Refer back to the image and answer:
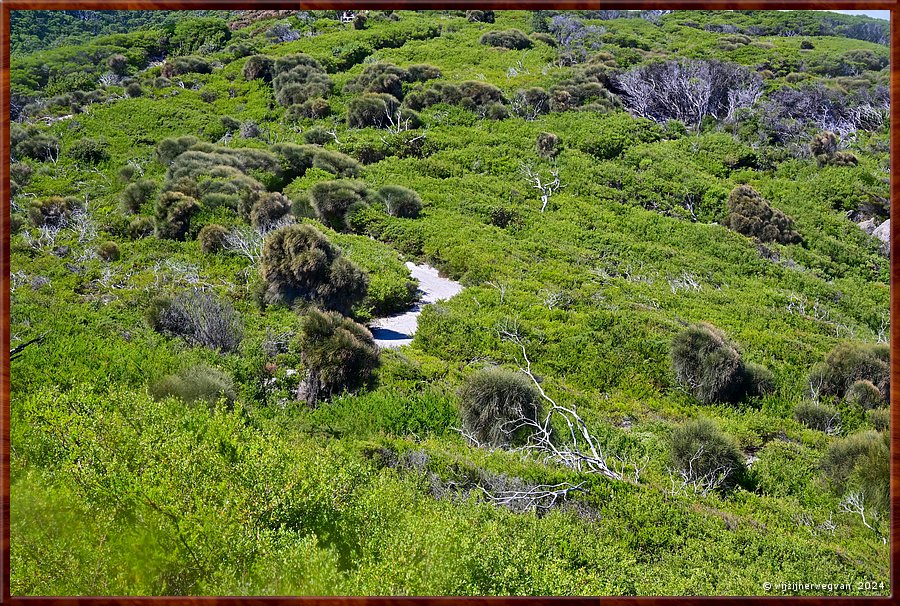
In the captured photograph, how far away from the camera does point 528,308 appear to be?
13.7 metres

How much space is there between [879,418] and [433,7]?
9.67 m

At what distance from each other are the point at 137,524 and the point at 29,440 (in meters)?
1.67

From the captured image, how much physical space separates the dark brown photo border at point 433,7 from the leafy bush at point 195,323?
5028 mm

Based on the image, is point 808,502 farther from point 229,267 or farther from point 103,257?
point 103,257

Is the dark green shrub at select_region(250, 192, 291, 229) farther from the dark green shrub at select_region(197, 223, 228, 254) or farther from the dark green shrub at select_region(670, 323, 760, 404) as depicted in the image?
the dark green shrub at select_region(670, 323, 760, 404)

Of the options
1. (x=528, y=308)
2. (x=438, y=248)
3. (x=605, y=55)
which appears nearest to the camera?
(x=528, y=308)

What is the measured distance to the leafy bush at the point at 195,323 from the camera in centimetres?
1047

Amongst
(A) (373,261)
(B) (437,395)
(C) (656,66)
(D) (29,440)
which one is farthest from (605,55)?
(D) (29,440)

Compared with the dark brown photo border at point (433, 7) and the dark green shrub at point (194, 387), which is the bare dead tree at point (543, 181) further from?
the dark brown photo border at point (433, 7)

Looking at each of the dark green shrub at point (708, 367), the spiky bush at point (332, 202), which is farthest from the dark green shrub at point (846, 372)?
the spiky bush at point (332, 202)

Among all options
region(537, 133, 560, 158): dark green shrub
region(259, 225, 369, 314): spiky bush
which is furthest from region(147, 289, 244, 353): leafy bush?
region(537, 133, 560, 158): dark green shrub

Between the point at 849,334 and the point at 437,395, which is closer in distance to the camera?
the point at 437,395

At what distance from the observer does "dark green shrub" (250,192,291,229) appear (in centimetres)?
1573

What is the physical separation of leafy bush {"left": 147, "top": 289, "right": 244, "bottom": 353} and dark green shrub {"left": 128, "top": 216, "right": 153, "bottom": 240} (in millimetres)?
6178
